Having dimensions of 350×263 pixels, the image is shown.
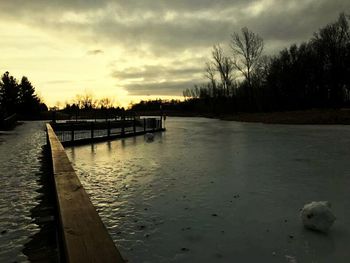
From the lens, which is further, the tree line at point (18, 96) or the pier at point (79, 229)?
the tree line at point (18, 96)

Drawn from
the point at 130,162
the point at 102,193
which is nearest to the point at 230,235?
the point at 102,193

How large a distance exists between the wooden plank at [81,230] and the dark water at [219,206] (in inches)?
40.9

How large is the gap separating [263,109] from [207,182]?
6611cm

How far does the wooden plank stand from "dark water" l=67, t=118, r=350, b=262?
1039 mm

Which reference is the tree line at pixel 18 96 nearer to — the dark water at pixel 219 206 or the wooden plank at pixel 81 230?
the dark water at pixel 219 206

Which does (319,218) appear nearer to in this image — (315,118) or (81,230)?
(81,230)

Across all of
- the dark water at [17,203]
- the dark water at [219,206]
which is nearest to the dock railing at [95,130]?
the dark water at [17,203]

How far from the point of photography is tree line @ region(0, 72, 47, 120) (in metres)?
68.3

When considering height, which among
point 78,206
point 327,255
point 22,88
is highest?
point 22,88

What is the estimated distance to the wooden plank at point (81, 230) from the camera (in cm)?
228

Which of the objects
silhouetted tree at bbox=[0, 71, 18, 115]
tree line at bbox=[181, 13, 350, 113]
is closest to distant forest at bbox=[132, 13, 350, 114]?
tree line at bbox=[181, 13, 350, 113]

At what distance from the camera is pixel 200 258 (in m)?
4.37

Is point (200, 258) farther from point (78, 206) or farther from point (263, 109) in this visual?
point (263, 109)

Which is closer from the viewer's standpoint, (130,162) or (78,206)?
(78,206)
